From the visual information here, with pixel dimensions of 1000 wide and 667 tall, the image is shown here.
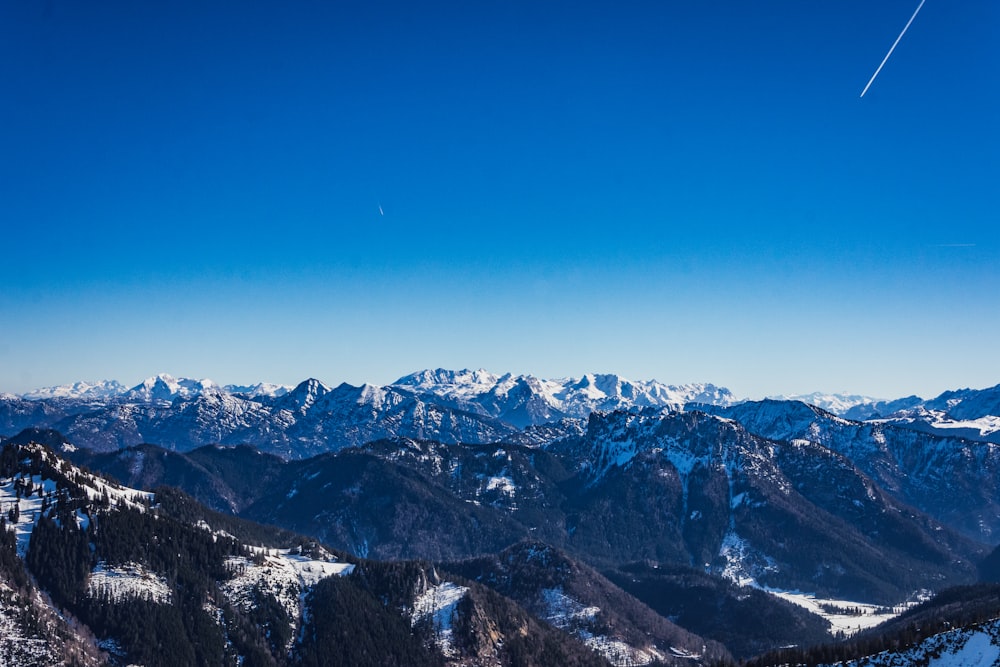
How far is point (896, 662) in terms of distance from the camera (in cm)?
19500

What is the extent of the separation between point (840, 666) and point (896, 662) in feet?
41.8

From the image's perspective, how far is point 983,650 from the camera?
18950 cm

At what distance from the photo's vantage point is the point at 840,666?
199 metres

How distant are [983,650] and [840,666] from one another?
105ft

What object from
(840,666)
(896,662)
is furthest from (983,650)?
(840,666)

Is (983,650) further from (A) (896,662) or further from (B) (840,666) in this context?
(B) (840,666)

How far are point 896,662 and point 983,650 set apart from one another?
19176mm
